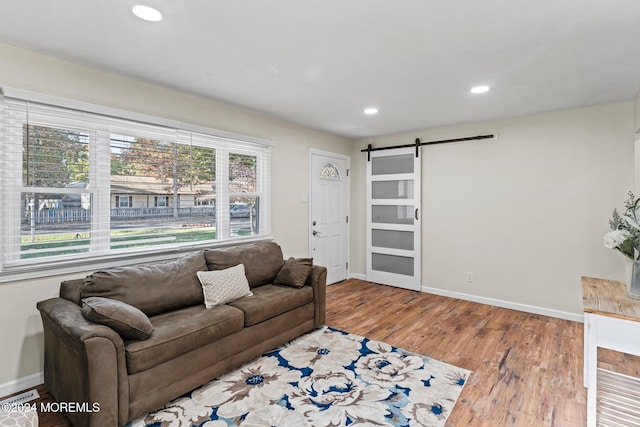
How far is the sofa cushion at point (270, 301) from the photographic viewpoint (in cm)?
266

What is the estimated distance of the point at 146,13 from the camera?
6.09ft

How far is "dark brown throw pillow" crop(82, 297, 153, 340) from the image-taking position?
6.25 ft

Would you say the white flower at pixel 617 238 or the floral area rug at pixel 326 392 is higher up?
the white flower at pixel 617 238

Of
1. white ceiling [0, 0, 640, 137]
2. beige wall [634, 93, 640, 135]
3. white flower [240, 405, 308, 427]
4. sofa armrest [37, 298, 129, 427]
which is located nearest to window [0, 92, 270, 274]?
white ceiling [0, 0, 640, 137]

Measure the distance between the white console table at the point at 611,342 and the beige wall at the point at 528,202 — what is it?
147 cm

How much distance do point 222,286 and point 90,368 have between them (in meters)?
1.17

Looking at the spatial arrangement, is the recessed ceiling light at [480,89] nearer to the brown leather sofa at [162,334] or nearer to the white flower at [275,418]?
the brown leather sofa at [162,334]

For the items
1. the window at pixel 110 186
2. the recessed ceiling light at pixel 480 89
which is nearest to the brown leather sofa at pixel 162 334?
the window at pixel 110 186

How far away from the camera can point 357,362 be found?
271 centimetres

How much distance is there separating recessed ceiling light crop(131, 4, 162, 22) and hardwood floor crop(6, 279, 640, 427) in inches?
97.6

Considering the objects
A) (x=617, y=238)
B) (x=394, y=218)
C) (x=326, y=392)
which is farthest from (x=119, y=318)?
(x=394, y=218)

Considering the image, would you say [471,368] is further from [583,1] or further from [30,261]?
[30,261]

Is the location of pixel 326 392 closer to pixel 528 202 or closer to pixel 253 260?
pixel 253 260

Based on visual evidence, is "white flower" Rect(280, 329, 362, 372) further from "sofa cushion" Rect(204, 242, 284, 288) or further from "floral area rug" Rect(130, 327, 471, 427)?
"sofa cushion" Rect(204, 242, 284, 288)
